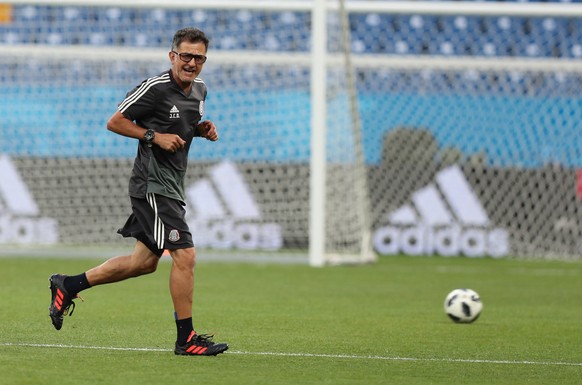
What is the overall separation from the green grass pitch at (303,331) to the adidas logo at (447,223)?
405 centimetres

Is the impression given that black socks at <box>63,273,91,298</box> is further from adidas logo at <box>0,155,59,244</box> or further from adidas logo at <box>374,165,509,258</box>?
adidas logo at <box>374,165,509,258</box>

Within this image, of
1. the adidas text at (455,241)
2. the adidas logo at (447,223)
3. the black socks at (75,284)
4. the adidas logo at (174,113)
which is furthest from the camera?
the adidas text at (455,241)

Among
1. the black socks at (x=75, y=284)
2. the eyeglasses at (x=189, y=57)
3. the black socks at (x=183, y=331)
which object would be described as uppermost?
the eyeglasses at (x=189, y=57)

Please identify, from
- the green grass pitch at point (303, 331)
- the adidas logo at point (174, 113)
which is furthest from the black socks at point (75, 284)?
the adidas logo at point (174, 113)

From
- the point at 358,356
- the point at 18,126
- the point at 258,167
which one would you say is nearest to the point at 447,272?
the point at 258,167

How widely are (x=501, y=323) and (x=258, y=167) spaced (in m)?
9.90

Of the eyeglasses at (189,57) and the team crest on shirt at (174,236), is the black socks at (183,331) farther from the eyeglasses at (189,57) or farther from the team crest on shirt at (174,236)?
the eyeglasses at (189,57)

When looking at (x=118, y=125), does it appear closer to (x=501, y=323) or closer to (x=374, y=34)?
(x=501, y=323)

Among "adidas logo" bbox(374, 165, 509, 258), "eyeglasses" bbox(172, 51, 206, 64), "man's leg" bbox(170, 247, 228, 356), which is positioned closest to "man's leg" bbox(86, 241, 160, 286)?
"man's leg" bbox(170, 247, 228, 356)

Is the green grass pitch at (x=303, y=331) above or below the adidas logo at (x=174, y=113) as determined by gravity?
below

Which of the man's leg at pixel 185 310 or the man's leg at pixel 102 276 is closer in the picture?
the man's leg at pixel 185 310

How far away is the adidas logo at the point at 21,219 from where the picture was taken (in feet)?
64.0

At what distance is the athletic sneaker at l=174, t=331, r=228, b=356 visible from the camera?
287 inches

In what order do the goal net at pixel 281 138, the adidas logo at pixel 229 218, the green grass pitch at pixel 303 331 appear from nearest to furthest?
the green grass pitch at pixel 303 331
the adidas logo at pixel 229 218
the goal net at pixel 281 138
